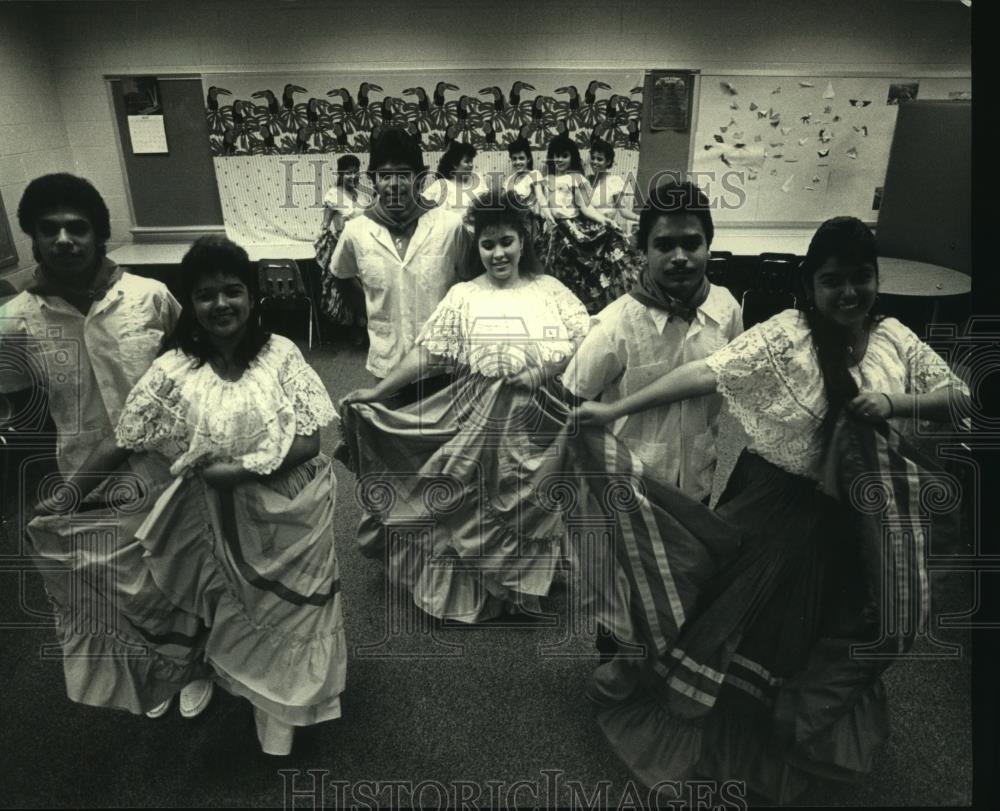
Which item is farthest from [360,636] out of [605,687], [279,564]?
[605,687]

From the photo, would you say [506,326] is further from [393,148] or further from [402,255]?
[393,148]

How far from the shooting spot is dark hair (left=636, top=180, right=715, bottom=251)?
152 centimetres

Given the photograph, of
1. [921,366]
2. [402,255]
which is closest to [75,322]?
[402,255]

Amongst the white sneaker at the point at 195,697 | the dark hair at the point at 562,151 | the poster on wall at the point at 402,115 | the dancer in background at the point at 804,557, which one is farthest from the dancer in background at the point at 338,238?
the dancer in background at the point at 804,557

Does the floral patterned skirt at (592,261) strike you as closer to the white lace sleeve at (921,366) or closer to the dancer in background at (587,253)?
the dancer in background at (587,253)

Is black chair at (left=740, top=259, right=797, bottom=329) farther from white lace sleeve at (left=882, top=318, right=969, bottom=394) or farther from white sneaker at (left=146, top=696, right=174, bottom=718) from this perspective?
white sneaker at (left=146, top=696, right=174, bottom=718)

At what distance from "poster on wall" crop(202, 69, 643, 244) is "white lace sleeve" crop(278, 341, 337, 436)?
2.84 meters

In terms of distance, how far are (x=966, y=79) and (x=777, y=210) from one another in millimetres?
577

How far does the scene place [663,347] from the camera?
1.70 m

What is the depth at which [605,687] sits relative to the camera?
5.88 feet

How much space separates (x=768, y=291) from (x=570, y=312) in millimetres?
594

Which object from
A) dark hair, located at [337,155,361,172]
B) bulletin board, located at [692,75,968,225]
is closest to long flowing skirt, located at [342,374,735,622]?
bulletin board, located at [692,75,968,225]

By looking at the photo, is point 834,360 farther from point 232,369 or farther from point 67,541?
point 67,541

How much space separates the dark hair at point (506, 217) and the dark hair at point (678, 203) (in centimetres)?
60
